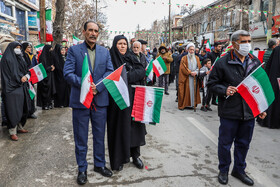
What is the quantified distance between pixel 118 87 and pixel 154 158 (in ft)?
4.81

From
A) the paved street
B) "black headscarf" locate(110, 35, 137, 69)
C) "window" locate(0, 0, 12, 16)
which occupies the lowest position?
the paved street

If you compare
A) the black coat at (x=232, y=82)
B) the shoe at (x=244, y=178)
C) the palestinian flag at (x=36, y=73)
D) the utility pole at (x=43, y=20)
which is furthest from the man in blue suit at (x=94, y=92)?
the utility pole at (x=43, y=20)

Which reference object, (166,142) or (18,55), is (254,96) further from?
(18,55)

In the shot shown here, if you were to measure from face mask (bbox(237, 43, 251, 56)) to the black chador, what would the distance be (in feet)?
13.4

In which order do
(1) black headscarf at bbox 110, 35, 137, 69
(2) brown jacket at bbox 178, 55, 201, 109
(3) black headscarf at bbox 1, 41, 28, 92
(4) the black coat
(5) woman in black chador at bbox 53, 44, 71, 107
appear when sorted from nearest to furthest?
(4) the black coat
(1) black headscarf at bbox 110, 35, 137, 69
(3) black headscarf at bbox 1, 41, 28, 92
(2) brown jacket at bbox 178, 55, 201, 109
(5) woman in black chador at bbox 53, 44, 71, 107

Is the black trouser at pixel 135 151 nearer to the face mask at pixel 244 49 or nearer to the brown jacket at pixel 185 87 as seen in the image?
the face mask at pixel 244 49

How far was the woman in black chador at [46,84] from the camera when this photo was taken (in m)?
7.29

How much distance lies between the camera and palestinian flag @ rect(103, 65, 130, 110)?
2986mm

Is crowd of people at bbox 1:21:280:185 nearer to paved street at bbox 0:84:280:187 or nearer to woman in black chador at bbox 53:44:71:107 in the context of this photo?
paved street at bbox 0:84:280:187

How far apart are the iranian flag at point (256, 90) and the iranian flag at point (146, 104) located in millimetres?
1101

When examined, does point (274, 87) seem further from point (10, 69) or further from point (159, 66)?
point (10, 69)

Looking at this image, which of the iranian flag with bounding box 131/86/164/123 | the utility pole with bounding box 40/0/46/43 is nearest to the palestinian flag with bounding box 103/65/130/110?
the iranian flag with bounding box 131/86/164/123

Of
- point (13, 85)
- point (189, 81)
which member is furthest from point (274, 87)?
point (13, 85)

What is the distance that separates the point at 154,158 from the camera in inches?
151
